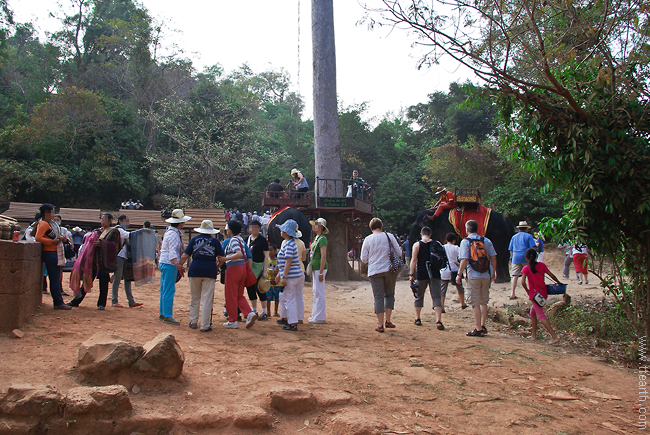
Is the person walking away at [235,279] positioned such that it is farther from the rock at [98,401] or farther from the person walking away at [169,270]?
the rock at [98,401]

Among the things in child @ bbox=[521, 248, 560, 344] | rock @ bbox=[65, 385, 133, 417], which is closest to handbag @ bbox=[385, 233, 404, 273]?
child @ bbox=[521, 248, 560, 344]

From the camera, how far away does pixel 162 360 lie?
4258 mm

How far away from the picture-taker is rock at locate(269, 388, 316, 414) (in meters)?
4.04

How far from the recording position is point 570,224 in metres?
6.57

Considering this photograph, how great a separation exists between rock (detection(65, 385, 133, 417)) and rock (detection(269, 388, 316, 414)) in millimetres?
1169

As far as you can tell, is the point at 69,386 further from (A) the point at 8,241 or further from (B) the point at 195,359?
(A) the point at 8,241

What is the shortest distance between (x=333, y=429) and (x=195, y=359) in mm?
2004

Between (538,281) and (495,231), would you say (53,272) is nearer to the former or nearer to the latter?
(538,281)

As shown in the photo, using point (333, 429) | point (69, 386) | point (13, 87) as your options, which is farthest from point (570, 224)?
point (13, 87)

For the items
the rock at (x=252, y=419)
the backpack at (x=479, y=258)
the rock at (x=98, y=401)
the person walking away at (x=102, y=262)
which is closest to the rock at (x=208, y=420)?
the rock at (x=252, y=419)

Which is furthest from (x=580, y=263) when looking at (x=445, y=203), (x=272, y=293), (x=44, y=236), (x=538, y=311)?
(x=44, y=236)

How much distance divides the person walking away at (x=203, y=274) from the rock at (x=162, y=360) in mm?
2316

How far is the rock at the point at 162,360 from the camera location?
167 inches

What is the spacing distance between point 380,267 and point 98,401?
4568mm
